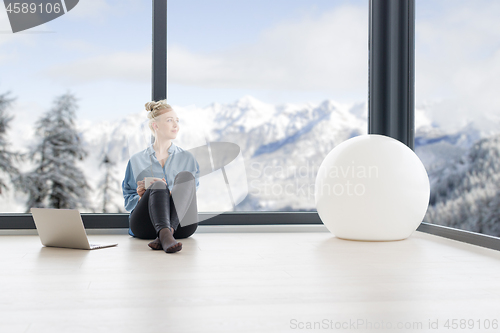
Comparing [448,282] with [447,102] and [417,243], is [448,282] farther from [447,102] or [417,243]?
[447,102]

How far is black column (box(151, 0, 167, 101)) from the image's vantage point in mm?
3250

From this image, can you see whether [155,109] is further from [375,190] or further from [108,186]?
[108,186]

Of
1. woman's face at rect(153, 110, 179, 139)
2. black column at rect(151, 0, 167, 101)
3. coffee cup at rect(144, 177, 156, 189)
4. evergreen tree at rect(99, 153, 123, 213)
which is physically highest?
black column at rect(151, 0, 167, 101)

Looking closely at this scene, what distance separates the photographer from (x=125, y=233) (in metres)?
3.12

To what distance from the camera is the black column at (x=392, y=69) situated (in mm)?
3348

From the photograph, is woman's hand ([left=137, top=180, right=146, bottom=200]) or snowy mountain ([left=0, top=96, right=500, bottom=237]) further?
snowy mountain ([left=0, top=96, right=500, bottom=237])

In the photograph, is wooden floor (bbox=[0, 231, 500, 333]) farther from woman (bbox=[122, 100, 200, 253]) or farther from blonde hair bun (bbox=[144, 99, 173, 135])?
blonde hair bun (bbox=[144, 99, 173, 135])

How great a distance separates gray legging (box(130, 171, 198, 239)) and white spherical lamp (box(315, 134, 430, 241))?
83 centimetres

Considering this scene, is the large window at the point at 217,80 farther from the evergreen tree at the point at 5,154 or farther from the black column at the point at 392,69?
the black column at the point at 392,69

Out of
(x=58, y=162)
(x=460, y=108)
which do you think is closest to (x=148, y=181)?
(x=58, y=162)

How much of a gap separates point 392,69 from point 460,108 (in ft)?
3.24

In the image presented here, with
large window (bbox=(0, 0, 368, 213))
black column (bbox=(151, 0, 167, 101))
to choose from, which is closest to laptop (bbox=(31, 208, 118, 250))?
black column (bbox=(151, 0, 167, 101))

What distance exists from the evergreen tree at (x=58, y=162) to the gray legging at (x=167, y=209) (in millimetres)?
1958

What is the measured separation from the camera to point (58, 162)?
14.3 feet
